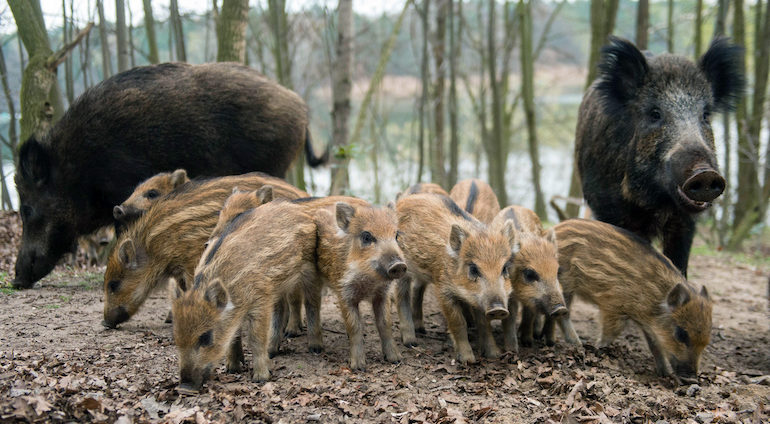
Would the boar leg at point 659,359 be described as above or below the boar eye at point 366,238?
below

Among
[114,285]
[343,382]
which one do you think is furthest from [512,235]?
[114,285]

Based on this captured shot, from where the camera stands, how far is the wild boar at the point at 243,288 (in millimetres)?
3414

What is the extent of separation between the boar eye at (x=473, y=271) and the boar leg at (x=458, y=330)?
26 centimetres

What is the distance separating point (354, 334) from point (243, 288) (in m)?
0.78

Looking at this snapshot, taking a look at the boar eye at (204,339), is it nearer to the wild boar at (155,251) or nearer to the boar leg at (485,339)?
the wild boar at (155,251)

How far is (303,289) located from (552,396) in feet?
5.79

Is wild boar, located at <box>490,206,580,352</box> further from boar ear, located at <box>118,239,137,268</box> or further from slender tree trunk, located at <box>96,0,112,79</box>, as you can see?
slender tree trunk, located at <box>96,0,112,79</box>

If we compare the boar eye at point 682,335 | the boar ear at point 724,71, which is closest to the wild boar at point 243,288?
the boar eye at point 682,335

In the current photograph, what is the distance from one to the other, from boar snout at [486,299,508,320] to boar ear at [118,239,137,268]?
2599 millimetres

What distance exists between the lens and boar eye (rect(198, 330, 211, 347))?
3431mm

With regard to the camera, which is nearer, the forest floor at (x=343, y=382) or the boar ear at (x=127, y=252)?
the forest floor at (x=343, y=382)

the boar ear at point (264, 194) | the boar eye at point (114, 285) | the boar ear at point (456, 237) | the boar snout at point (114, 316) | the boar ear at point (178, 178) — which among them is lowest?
the boar snout at point (114, 316)

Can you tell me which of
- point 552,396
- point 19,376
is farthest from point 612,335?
point 19,376

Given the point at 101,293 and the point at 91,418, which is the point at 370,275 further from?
the point at 101,293
